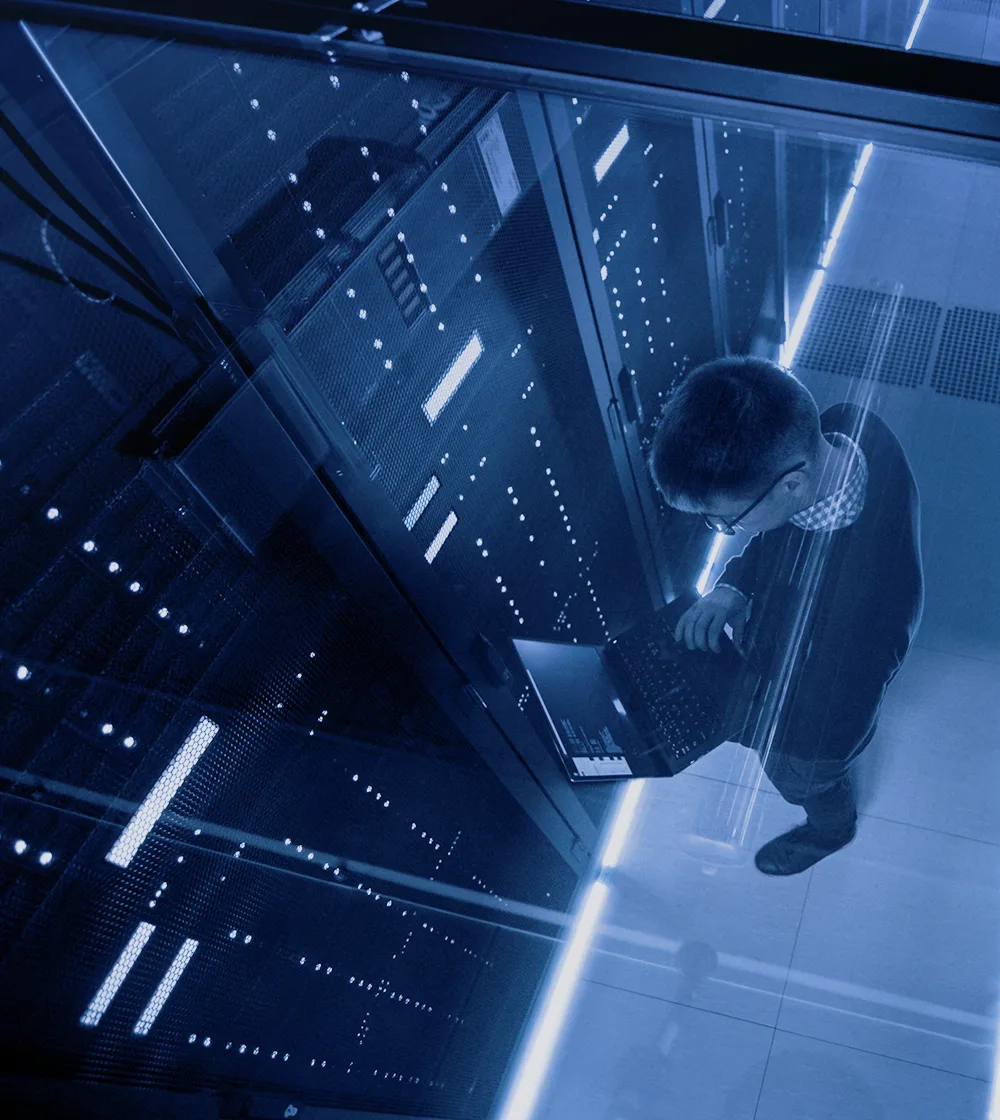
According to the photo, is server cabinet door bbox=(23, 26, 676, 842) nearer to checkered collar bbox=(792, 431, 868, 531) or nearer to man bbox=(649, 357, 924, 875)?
man bbox=(649, 357, 924, 875)

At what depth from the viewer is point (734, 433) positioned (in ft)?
4.38

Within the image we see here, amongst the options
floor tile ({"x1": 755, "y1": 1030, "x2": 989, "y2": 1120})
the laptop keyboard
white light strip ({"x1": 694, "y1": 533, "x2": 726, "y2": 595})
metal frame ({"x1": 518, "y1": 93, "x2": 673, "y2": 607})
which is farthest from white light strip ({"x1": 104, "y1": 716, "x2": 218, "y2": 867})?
white light strip ({"x1": 694, "y1": 533, "x2": 726, "y2": 595})

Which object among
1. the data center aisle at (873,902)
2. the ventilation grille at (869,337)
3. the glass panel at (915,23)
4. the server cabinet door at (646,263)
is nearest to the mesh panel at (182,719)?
the server cabinet door at (646,263)

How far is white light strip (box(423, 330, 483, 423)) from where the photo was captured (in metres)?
0.98

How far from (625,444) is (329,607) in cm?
77

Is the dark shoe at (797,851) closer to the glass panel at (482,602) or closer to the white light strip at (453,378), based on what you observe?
the glass panel at (482,602)

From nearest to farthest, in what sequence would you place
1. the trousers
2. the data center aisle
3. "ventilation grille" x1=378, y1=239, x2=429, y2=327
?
"ventilation grille" x1=378, y1=239, x2=429, y2=327 → the data center aisle → the trousers

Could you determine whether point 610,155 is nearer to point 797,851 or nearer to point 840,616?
point 840,616

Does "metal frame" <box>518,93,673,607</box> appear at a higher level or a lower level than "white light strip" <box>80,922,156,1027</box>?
higher

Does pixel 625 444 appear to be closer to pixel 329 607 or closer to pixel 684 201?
pixel 684 201

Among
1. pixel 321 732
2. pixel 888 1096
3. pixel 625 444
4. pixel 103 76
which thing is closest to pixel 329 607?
pixel 321 732

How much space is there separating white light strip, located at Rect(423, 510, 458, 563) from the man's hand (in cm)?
62

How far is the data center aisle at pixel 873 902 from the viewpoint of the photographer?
1189mm

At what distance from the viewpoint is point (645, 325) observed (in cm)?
145
